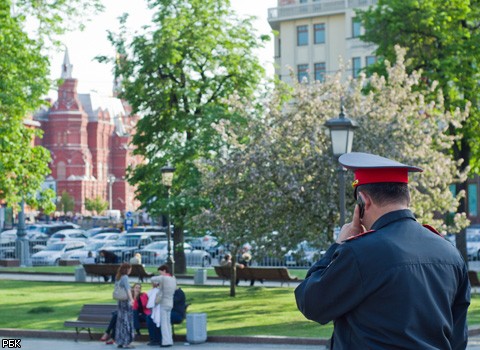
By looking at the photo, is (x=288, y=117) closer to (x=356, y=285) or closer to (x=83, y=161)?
(x=356, y=285)

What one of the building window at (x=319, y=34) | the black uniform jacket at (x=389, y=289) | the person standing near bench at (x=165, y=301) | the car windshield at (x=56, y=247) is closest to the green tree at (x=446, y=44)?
the person standing near bench at (x=165, y=301)

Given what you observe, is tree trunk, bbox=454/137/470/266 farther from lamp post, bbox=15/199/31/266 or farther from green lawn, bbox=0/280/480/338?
lamp post, bbox=15/199/31/266

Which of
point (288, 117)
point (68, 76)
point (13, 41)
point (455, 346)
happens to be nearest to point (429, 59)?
point (288, 117)

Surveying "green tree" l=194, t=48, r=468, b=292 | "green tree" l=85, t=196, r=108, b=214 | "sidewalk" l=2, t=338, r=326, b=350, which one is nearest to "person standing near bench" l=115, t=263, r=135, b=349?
"sidewalk" l=2, t=338, r=326, b=350

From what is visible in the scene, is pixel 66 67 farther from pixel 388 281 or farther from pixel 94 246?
pixel 388 281

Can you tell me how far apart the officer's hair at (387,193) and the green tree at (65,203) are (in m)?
125

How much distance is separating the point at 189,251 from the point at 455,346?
42.1 metres

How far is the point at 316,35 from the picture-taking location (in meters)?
73.6

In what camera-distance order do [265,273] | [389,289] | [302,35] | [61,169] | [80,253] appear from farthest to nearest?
[61,169]
[302,35]
[80,253]
[265,273]
[389,289]

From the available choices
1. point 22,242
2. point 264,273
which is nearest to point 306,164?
point 264,273

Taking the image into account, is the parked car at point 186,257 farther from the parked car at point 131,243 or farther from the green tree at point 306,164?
the green tree at point 306,164

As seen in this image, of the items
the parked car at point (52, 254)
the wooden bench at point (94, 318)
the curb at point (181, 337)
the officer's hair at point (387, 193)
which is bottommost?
the parked car at point (52, 254)

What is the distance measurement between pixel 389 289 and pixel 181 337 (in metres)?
15.5

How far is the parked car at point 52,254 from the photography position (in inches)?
1907
